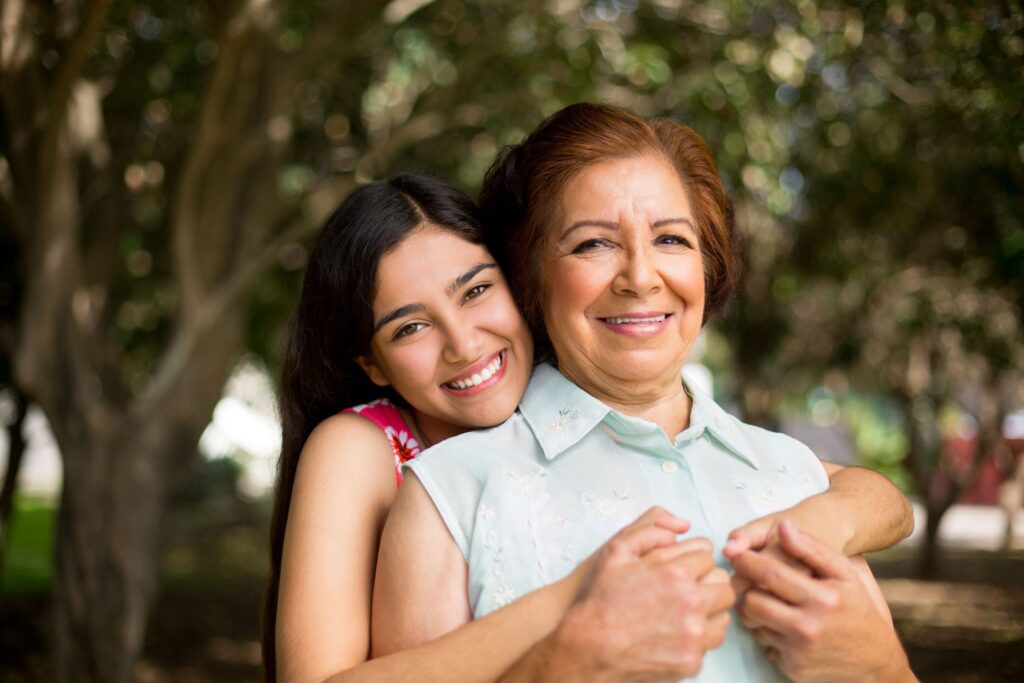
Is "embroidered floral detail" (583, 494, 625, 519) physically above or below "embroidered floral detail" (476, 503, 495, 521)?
below

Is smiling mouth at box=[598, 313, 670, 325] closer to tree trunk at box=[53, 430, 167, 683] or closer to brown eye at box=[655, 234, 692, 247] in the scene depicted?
brown eye at box=[655, 234, 692, 247]

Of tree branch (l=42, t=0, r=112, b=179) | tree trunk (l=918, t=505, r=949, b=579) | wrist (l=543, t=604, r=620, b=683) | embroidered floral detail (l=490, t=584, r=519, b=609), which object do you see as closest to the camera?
wrist (l=543, t=604, r=620, b=683)

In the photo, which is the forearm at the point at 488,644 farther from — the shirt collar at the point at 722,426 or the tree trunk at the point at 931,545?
the tree trunk at the point at 931,545

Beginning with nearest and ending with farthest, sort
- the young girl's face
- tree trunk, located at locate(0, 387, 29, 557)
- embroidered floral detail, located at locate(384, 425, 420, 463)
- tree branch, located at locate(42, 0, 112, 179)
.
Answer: the young girl's face
embroidered floral detail, located at locate(384, 425, 420, 463)
tree branch, located at locate(42, 0, 112, 179)
tree trunk, located at locate(0, 387, 29, 557)

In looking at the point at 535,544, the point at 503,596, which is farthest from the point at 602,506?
the point at 503,596

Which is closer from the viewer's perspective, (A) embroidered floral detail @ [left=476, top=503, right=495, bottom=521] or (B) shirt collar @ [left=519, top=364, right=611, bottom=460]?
(A) embroidered floral detail @ [left=476, top=503, right=495, bottom=521]

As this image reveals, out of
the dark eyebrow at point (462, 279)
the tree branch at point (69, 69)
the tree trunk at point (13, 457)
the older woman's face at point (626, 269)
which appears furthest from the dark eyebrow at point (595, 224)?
the tree trunk at point (13, 457)

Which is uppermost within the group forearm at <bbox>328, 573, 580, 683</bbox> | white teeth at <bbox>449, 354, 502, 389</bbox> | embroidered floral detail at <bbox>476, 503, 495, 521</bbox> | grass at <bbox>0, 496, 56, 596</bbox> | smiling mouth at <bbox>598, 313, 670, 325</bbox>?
smiling mouth at <bbox>598, 313, 670, 325</bbox>

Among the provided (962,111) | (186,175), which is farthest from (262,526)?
(962,111)

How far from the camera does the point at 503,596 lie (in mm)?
1985

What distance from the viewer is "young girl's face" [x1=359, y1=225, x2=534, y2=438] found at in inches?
93.0

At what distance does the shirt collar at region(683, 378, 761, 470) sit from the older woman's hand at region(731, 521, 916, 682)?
32 cm

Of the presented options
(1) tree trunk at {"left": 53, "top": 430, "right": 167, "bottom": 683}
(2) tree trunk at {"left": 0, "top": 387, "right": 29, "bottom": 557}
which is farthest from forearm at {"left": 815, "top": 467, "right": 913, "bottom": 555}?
(2) tree trunk at {"left": 0, "top": 387, "right": 29, "bottom": 557}

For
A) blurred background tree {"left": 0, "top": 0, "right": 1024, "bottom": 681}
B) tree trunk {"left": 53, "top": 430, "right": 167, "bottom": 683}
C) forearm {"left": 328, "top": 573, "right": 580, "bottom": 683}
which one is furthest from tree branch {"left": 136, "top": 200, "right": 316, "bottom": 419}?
forearm {"left": 328, "top": 573, "right": 580, "bottom": 683}
